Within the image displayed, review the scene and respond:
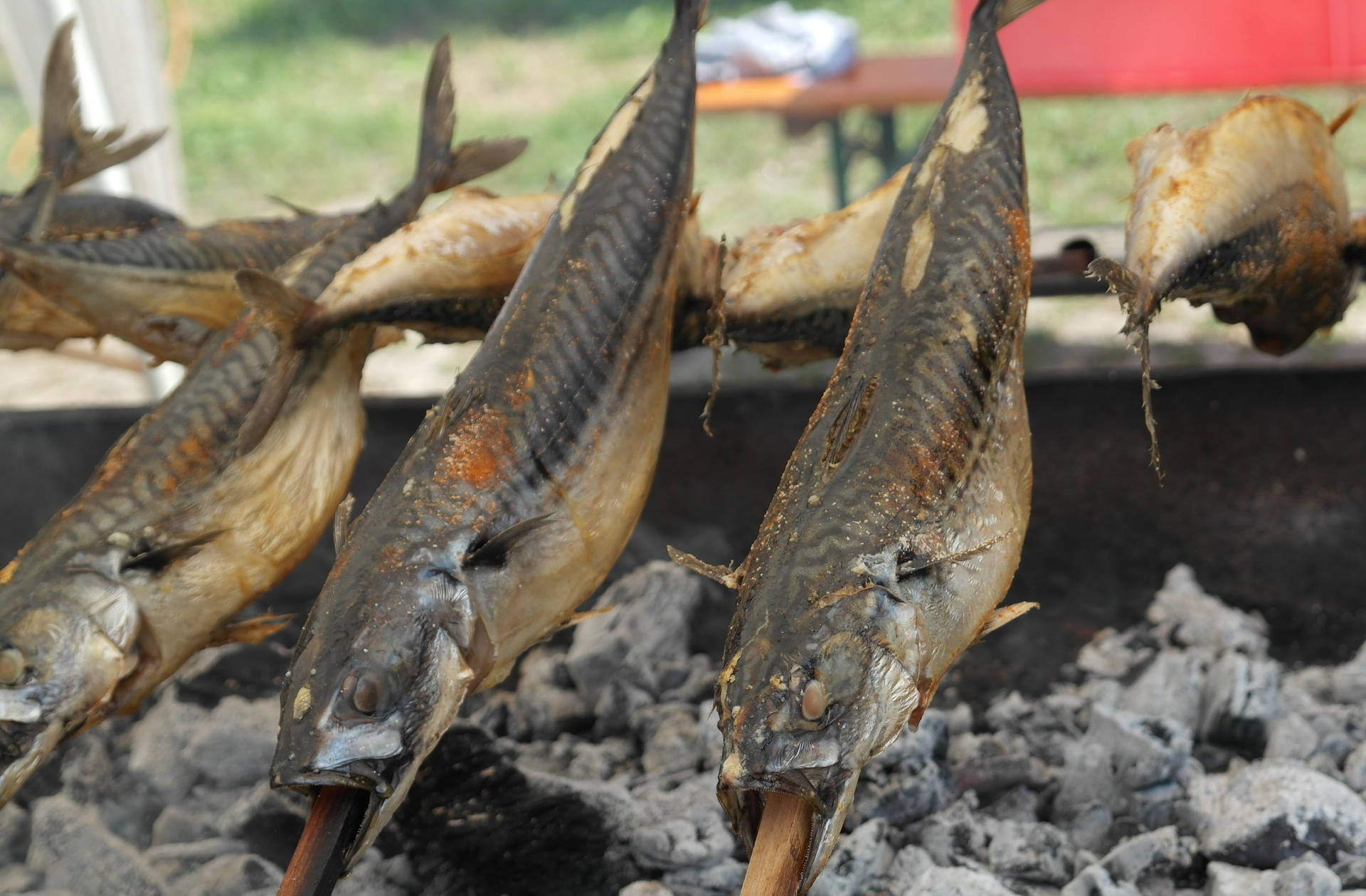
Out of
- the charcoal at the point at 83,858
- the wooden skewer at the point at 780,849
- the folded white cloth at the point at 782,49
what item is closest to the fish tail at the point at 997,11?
the wooden skewer at the point at 780,849

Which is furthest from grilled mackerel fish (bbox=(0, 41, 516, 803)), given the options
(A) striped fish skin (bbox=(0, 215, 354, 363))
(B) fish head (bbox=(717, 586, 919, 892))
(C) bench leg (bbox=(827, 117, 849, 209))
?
(C) bench leg (bbox=(827, 117, 849, 209))

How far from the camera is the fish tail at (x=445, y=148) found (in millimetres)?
2617

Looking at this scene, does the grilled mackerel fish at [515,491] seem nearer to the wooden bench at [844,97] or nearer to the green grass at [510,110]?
the wooden bench at [844,97]

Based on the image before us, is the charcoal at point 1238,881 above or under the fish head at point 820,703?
under

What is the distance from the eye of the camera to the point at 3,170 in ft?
25.2

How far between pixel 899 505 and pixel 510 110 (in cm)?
995

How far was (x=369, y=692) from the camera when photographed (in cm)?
159

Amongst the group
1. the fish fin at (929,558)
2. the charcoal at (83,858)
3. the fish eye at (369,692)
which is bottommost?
the charcoal at (83,858)

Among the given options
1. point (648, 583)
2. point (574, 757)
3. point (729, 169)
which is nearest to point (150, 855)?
point (574, 757)

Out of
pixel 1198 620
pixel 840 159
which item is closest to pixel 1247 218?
pixel 1198 620

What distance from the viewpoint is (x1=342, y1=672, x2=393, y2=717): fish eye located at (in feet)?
5.22

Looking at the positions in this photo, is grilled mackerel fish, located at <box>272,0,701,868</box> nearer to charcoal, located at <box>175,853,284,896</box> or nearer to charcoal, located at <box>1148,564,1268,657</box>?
charcoal, located at <box>175,853,284,896</box>

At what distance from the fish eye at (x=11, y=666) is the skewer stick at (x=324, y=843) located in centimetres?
62

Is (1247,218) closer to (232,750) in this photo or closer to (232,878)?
(232,878)
